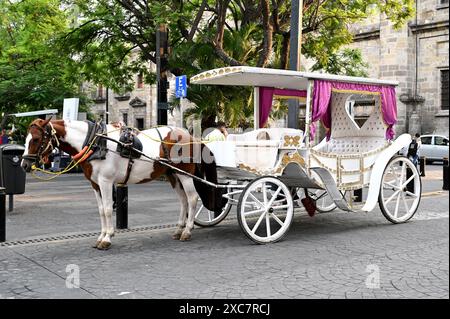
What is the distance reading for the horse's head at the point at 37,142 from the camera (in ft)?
22.0

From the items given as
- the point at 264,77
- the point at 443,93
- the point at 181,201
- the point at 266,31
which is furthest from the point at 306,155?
the point at 443,93

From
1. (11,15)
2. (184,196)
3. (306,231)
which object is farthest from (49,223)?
(11,15)

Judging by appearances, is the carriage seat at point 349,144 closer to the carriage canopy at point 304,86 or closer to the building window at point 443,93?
the carriage canopy at point 304,86

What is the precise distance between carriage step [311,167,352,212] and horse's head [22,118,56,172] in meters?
3.99

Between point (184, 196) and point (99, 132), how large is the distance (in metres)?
1.75

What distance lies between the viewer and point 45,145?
6.78m

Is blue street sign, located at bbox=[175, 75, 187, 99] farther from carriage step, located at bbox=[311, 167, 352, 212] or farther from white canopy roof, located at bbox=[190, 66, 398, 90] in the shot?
carriage step, located at bbox=[311, 167, 352, 212]

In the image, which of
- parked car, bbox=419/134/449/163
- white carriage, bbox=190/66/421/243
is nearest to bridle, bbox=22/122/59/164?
white carriage, bbox=190/66/421/243

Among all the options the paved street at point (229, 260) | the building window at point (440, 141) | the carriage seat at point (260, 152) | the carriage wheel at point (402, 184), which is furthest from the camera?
the building window at point (440, 141)

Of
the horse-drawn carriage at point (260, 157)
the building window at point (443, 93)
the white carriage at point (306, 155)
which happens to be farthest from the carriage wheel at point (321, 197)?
the building window at point (443, 93)

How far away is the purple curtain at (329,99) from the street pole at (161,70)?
6.19m

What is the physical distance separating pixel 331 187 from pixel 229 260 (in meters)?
2.59

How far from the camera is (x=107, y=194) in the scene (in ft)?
22.9

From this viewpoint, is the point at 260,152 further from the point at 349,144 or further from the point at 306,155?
the point at 349,144
